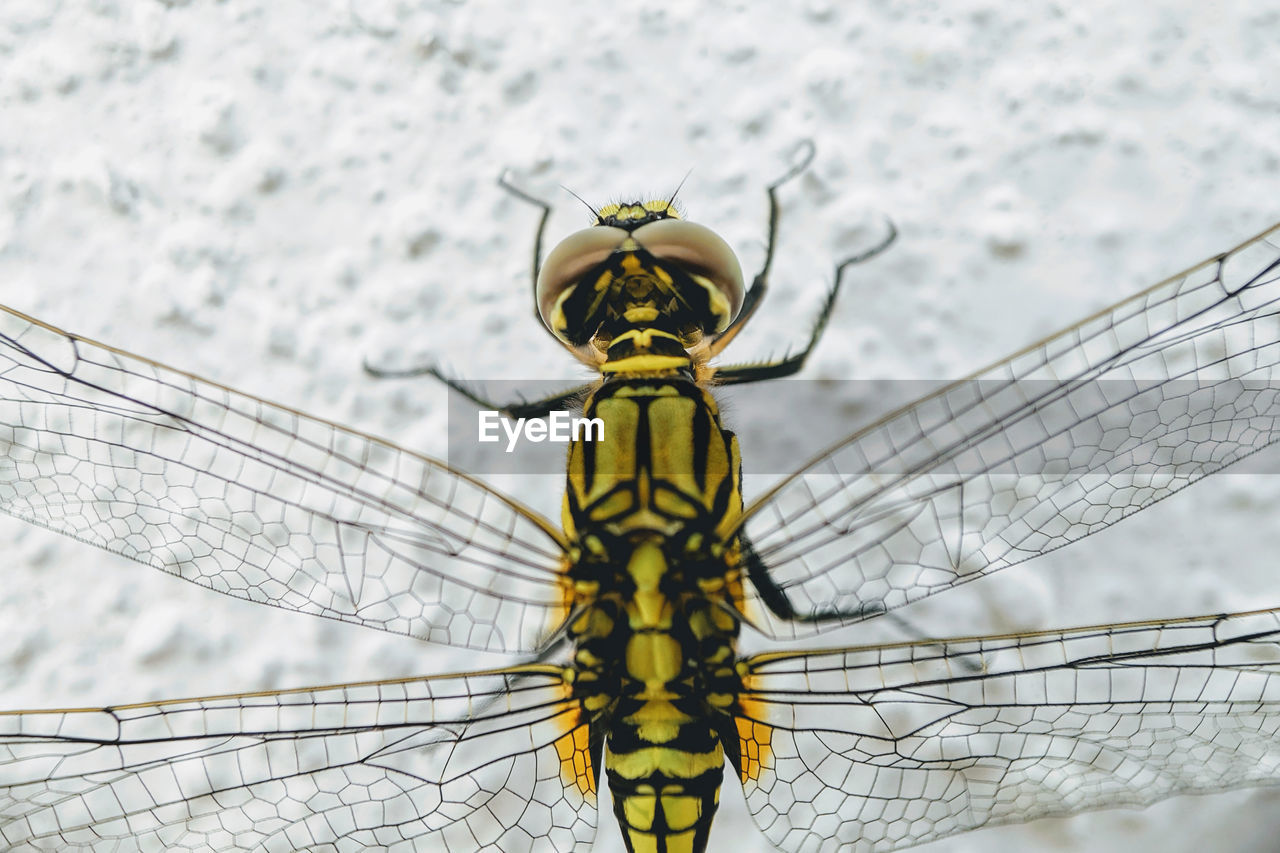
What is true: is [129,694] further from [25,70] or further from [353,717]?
[25,70]

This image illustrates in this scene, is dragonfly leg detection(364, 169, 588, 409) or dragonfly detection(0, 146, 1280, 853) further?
dragonfly leg detection(364, 169, 588, 409)

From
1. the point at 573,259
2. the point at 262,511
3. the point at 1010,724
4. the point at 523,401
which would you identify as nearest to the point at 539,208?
the point at 573,259

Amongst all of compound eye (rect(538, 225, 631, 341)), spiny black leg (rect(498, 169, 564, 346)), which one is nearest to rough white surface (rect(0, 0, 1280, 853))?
spiny black leg (rect(498, 169, 564, 346))

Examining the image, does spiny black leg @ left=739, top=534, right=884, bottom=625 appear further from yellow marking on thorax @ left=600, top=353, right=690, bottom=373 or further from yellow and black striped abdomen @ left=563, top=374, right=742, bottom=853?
yellow marking on thorax @ left=600, top=353, right=690, bottom=373

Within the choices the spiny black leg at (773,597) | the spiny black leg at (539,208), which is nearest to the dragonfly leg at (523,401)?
the spiny black leg at (539,208)

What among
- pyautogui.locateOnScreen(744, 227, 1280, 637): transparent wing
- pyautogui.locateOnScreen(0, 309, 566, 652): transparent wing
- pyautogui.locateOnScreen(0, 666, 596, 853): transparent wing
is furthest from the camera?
pyautogui.locateOnScreen(0, 309, 566, 652): transparent wing
